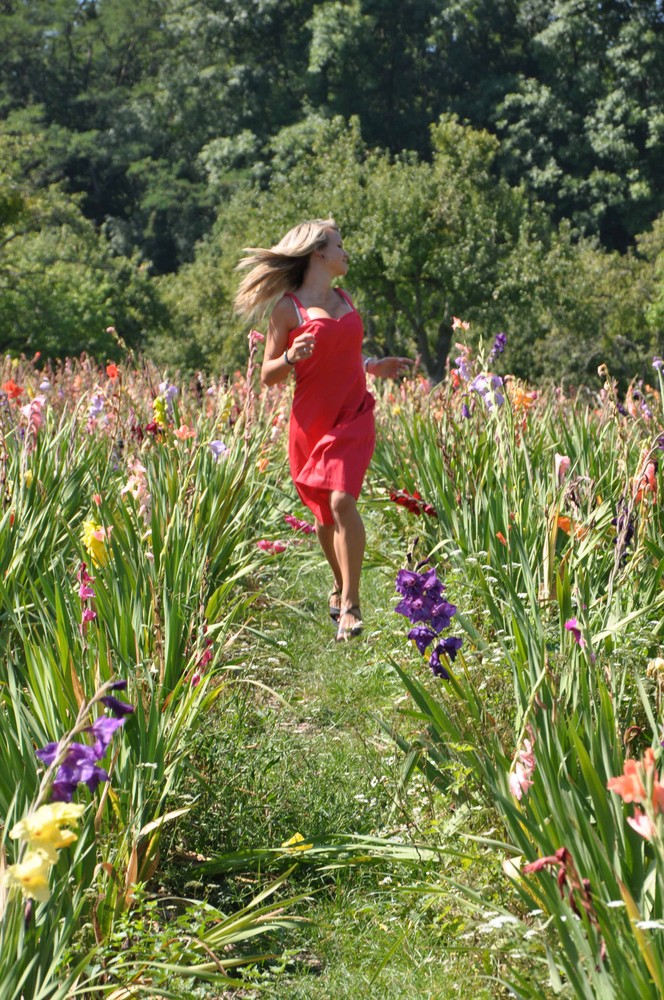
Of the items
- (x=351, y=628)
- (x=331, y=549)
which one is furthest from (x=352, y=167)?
(x=351, y=628)

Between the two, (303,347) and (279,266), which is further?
(279,266)

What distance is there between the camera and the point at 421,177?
32031 mm

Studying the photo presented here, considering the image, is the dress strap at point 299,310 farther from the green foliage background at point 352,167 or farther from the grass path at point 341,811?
the green foliage background at point 352,167

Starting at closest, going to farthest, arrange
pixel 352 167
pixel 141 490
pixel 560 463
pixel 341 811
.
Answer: pixel 341 811 → pixel 560 463 → pixel 141 490 → pixel 352 167

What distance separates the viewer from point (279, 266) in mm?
4652

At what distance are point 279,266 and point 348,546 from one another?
1.16 meters

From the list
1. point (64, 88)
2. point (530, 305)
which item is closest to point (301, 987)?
point (530, 305)

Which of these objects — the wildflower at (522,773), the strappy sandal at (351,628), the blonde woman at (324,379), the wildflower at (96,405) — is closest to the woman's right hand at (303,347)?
the blonde woman at (324,379)

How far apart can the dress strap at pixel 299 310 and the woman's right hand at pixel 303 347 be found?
28 centimetres

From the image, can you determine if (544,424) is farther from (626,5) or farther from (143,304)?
(626,5)

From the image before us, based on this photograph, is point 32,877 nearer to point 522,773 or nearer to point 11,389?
point 522,773

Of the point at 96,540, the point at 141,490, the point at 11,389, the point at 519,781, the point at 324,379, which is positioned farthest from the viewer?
the point at 11,389

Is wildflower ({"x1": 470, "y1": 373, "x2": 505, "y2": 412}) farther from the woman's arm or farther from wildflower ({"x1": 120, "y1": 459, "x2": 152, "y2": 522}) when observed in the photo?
wildflower ({"x1": 120, "y1": 459, "x2": 152, "y2": 522})

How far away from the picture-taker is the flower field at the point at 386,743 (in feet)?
5.50
